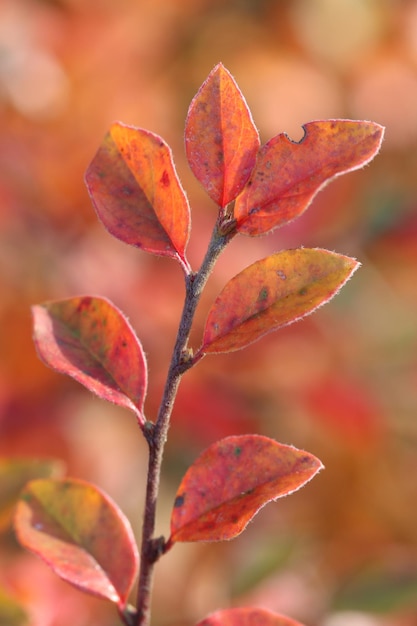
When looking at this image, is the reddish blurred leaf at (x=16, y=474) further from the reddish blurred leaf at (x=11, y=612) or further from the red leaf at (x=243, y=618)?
the red leaf at (x=243, y=618)

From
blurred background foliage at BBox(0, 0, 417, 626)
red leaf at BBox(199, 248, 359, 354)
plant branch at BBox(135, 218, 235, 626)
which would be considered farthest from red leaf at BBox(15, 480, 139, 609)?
blurred background foliage at BBox(0, 0, 417, 626)

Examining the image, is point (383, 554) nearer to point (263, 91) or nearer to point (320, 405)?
point (320, 405)

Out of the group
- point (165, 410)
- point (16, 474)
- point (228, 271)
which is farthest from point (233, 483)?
point (228, 271)

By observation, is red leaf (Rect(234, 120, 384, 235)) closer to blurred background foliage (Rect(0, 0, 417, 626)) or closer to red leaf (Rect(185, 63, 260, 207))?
red leaf (Rect(185, 63, 260, 207))

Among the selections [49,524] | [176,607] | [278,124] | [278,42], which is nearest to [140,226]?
[49,524]

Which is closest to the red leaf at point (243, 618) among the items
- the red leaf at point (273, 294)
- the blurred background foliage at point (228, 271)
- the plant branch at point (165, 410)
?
the plant branch at point (165, 410)

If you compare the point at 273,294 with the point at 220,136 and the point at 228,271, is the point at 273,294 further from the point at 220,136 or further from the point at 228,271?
the point at 228,271
